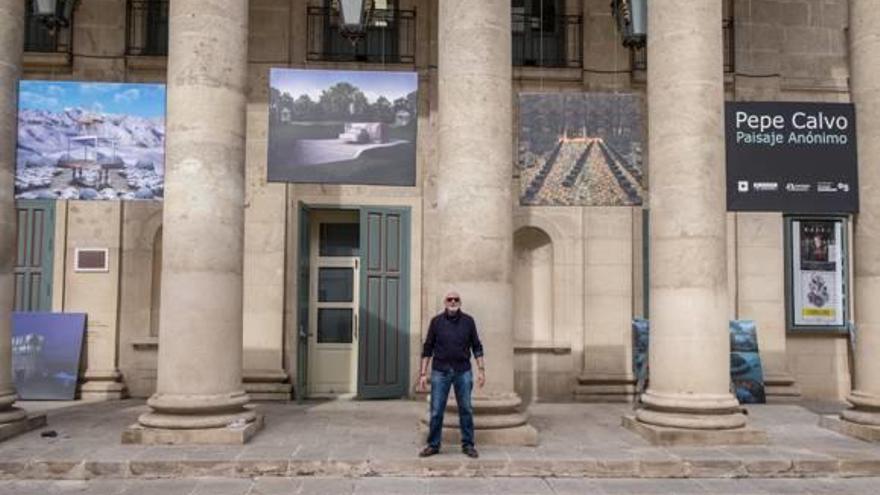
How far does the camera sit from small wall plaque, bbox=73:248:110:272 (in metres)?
14.4

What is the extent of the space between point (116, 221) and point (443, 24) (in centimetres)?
710

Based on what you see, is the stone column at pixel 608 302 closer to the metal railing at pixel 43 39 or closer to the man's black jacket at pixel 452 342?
the man's black jacket at pixel 452 342

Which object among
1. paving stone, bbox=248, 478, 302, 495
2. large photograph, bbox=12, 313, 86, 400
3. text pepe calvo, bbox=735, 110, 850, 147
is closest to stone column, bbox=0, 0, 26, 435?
large photograph, bbox=12, 313, 86, 400

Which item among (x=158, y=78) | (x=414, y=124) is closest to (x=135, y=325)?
(x=158, y=78)

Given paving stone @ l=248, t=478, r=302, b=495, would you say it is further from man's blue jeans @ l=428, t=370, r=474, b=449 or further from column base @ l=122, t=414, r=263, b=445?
man's blue jeans @ l=428, t=370, r=474, b=449

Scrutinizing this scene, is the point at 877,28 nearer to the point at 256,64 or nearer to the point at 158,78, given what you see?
the point at 256,64

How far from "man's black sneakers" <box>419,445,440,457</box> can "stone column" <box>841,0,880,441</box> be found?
5867 millimetres

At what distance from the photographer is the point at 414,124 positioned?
40.5 feet

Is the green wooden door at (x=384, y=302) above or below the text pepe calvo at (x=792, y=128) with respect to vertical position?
below

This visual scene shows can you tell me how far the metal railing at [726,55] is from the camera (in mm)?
15305

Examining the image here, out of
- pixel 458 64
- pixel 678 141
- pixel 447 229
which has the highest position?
pixel 458 64

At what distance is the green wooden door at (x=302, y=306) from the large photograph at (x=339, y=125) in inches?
97.1

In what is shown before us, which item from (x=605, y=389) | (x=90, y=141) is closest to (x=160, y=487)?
(x=90, y=141)

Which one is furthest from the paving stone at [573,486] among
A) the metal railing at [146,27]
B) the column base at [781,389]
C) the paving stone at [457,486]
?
the metal railing at [146,27]
